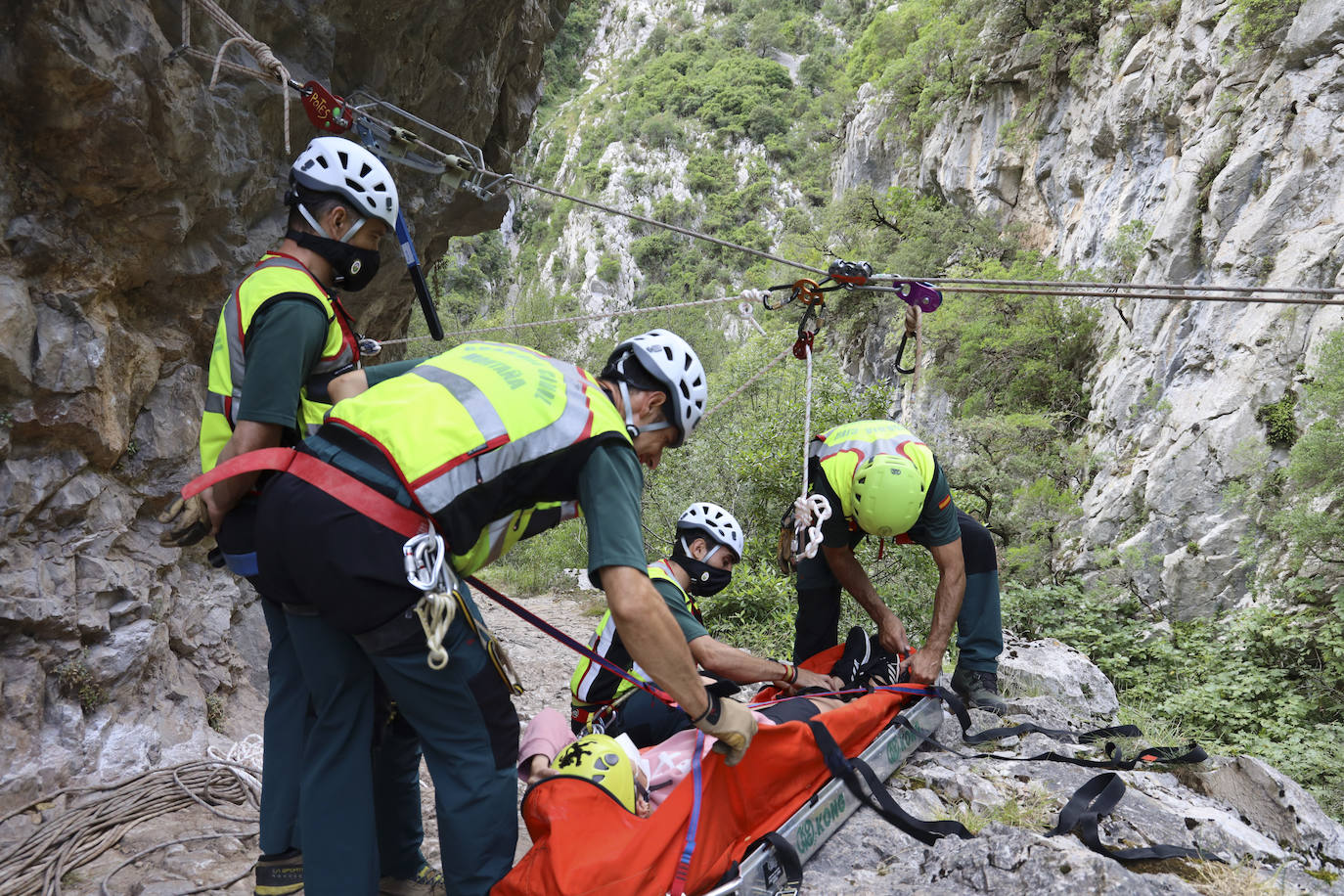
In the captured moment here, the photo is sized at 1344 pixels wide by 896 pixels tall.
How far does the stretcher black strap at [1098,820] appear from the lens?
2.12m

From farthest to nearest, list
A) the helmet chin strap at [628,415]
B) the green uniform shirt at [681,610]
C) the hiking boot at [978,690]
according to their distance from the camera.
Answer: the hiking boot at [978,690]
the green uniform shirt at [681,610]
the helmet chin strap at [628,415]

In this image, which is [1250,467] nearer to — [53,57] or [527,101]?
[527,101]

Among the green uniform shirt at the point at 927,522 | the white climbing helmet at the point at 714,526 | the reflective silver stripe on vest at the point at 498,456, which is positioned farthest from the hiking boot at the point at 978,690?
the reflective silver stripe on vest at the point at 498,456

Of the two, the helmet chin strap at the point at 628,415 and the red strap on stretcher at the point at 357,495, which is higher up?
the helmet chin strap at the point at 628,415

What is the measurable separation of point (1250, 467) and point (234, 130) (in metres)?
8.61

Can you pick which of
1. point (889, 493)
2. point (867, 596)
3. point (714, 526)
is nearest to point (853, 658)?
point (867, 596)

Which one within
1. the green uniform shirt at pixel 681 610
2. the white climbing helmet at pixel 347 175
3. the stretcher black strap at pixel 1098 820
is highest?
the white climbing helmet at pixel 347 175

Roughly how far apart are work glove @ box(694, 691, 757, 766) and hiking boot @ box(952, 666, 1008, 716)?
2.16 m

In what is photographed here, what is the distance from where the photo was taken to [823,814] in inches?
93.3

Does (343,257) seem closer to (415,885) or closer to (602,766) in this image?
(602,766)

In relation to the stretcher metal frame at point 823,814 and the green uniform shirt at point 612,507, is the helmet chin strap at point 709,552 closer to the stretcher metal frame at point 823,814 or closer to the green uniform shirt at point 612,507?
the stretcher metal frame at point 823,814

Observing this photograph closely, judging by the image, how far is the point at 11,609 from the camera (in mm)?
3064

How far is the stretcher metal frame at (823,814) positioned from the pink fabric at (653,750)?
294 mm

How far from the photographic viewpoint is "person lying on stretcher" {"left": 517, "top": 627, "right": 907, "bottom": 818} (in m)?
2.02
